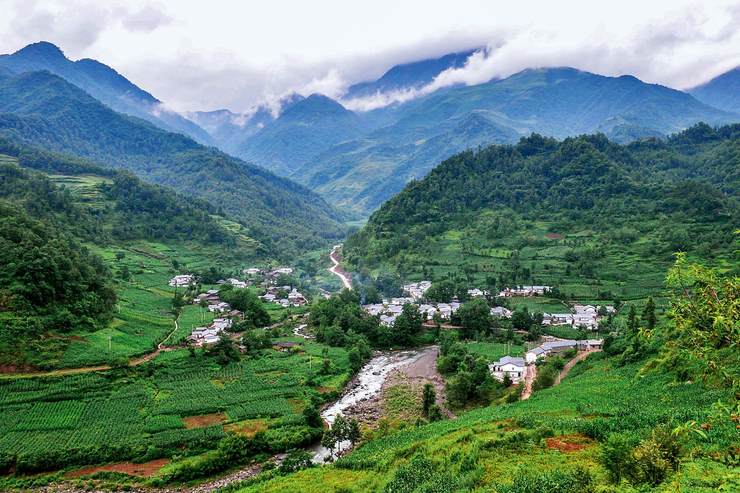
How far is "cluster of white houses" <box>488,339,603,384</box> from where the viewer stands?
56.4m

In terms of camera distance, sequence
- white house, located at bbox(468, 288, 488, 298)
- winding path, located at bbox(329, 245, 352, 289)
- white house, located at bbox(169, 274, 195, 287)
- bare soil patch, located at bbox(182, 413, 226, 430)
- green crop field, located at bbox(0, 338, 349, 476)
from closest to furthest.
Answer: green crop field, located at bbox(0, 338, 349, 476) < bare soil patch, located at bbox(182, 413, 226, 430) < white house, located at bbox(468, 288, 488, 298) < white house, located at bbox(169, 274, 195, 287) < winding path, located at bbox(329, 245, 352, 289)

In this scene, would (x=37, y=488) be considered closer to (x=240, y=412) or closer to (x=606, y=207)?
(x=240, y=412)

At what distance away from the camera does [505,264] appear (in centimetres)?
10712

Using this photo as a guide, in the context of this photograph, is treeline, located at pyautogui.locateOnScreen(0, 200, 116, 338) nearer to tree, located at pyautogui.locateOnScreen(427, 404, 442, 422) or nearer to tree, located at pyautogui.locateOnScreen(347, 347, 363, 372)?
tree, located at pyautogui.locateOnScreen(347, 347, 363, 372)

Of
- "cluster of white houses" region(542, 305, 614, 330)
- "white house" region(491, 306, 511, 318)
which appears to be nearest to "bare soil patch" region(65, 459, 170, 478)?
"white house" region(491, 306, 511, 318)

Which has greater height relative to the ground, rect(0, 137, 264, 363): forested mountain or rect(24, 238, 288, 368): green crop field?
rect(0, 137, 264, 363): forested mountain

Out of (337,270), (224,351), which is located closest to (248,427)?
(224,351)

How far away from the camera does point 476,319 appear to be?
243ft

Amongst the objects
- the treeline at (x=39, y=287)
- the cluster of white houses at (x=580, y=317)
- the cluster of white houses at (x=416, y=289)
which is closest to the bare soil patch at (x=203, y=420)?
the treeline at (x=39, y=287)

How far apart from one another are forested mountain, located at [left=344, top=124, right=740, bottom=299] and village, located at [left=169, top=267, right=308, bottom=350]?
2470 cm

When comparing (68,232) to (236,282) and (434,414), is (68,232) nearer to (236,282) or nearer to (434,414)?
(236,282)

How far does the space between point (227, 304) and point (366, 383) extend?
36505 millimetres

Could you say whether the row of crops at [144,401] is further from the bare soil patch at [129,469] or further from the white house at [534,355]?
the white house at [534,355]

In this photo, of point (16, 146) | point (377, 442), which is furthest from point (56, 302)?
point (16, 146)
